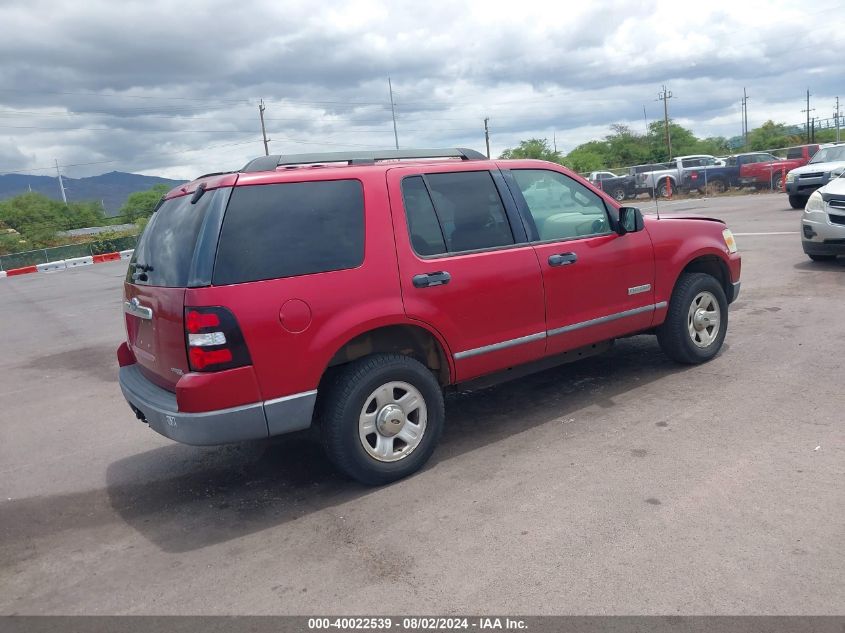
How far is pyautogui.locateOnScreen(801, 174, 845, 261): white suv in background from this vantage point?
30.9 ft

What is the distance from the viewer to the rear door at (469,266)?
170 inches

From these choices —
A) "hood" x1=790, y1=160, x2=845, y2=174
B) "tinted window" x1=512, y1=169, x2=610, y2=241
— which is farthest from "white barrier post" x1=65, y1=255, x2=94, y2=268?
"tinted window" x1=512, y1=169, x2=610, y2=241

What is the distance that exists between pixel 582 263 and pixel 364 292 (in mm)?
1836

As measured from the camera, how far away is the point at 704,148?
84.7 meters

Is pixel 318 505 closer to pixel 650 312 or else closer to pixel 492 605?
pixel 492 605

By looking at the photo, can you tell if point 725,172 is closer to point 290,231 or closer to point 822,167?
point 822,167

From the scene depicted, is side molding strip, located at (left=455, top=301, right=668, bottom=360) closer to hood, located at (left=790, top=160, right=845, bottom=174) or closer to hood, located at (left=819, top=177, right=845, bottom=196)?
hood, located at (left=819, top=177, right=845, bottom=196)

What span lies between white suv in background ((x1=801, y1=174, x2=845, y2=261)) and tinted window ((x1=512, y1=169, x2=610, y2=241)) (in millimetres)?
5841

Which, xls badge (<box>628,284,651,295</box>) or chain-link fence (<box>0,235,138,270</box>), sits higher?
chain-link fence (<box>0,235,138,270</box>)

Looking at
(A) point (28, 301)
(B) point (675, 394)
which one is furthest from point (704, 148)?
(B) point (675, 394)

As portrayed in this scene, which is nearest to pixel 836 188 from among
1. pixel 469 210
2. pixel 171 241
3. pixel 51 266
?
pixel 469 210

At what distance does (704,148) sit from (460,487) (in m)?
90.1

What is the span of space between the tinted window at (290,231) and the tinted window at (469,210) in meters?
0.62

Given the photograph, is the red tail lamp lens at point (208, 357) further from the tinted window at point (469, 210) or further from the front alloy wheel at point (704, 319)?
the front alloy wheel at point (704, 319)
